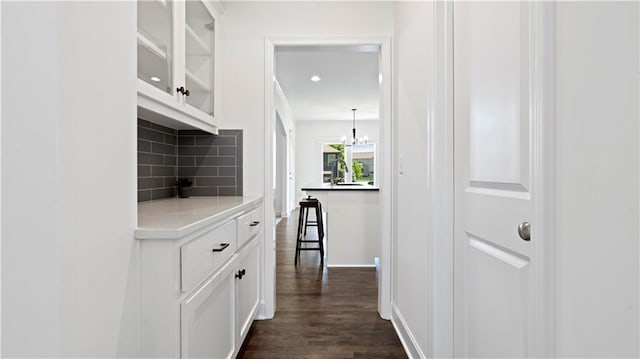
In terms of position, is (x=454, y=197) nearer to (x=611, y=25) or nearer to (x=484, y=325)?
(x=484, y=325)

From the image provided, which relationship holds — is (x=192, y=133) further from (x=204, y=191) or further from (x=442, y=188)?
(x=442, y=188)

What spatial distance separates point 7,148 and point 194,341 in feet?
2.70

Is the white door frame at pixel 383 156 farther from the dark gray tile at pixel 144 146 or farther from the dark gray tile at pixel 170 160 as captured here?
the dark gray tile at pixel 144 146

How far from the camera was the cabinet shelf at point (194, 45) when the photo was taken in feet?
6.17

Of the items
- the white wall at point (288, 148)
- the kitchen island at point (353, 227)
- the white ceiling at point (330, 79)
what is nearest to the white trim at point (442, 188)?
the white ceiling at point (330, 79)

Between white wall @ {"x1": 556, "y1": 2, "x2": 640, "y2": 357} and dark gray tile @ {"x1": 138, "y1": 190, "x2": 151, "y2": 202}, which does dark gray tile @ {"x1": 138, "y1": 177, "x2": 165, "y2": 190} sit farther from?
white wall @ {"x1": 556, "y1": 2, "x2": 640, "y2": 357}

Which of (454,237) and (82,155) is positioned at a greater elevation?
(82,155)

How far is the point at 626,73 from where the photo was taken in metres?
0.63

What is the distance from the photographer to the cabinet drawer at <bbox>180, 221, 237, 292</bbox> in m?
1.12

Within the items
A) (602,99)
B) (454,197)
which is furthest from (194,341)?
(602,99)

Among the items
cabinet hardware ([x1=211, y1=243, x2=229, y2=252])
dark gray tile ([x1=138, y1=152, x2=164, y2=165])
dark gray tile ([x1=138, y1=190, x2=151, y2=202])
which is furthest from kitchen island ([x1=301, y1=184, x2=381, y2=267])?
cabinet hardware ([x1=211, y1=243, x2=229, y2=252])

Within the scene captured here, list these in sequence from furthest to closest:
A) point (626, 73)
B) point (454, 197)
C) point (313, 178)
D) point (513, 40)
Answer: point (313, 178)
point (454, 197)
point (513, 40)
point (626, 73)

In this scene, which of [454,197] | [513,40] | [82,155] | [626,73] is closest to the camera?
[626,73]

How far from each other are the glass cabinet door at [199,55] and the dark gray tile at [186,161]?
1.31 ft
